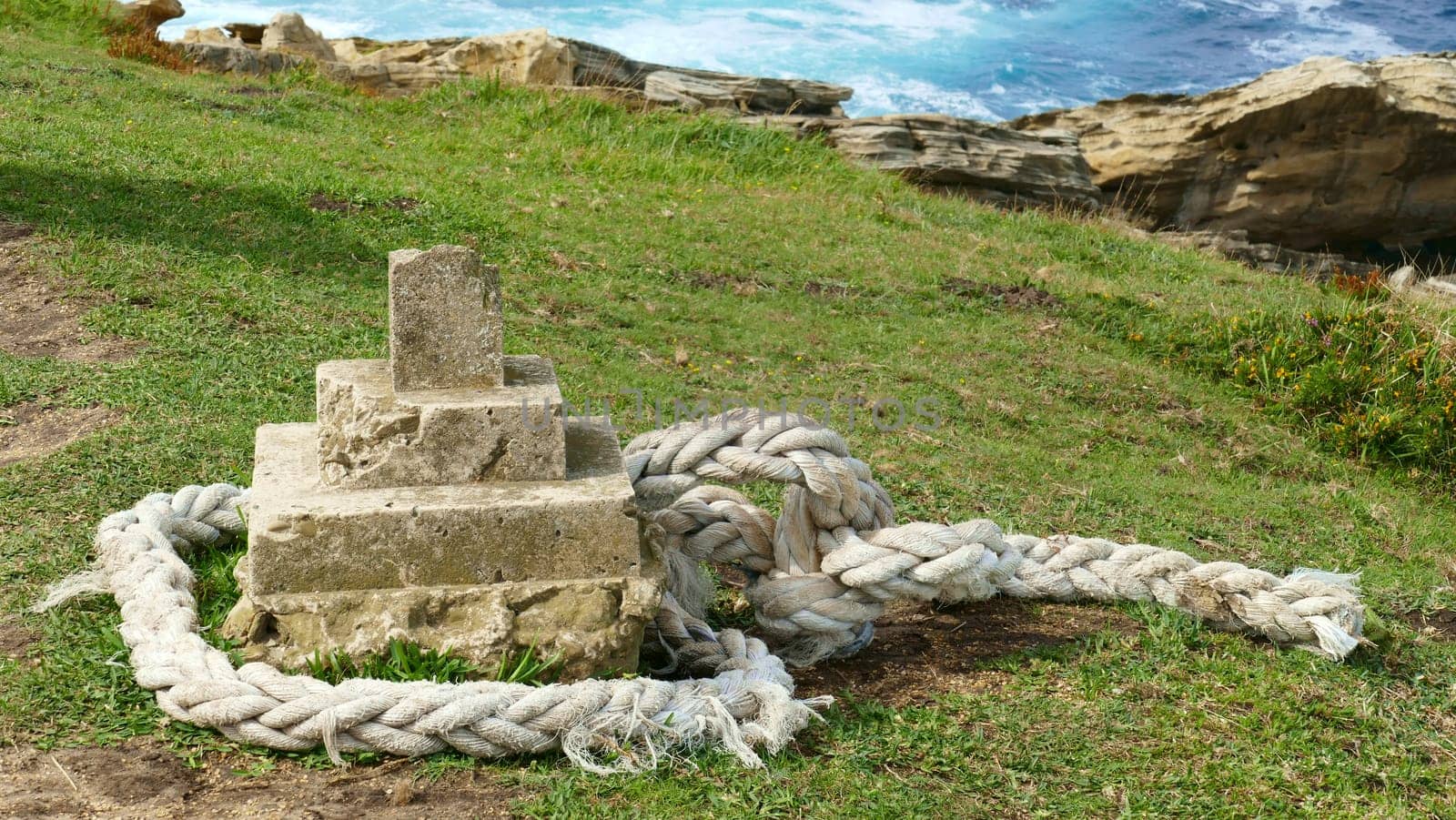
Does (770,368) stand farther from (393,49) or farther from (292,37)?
(393,49)

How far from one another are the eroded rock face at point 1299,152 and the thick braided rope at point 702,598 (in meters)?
11.8

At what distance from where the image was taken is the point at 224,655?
3064mm

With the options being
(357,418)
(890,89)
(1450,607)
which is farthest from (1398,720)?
(890,89)

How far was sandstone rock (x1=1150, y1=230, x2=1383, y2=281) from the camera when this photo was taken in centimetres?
1264

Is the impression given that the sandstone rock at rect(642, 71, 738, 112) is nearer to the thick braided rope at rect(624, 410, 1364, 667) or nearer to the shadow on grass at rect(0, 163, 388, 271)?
the shadow on grass at rect(0, 163, 388, 271)

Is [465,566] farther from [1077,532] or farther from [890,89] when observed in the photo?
[890,89]

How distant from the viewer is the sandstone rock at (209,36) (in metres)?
13.3

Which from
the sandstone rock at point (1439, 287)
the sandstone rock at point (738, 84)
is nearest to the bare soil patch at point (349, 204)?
the sandstone rock at point (738, 84)

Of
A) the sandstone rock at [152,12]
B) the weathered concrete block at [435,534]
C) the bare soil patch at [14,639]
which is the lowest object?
the bare soil patch at [14,639]

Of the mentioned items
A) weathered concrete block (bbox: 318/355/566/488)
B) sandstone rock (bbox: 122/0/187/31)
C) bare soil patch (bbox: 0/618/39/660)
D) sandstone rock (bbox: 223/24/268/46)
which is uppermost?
sandstone rock (bbox: 122/0/187/31)

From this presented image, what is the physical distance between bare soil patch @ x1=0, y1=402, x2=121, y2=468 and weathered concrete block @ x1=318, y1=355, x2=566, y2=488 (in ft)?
6.12

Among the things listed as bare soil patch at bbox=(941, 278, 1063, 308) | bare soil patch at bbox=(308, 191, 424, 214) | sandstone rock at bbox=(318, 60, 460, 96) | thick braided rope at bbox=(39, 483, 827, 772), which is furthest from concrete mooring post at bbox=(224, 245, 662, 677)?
sandstone rock at bbox=(318, 60, 460, 96)

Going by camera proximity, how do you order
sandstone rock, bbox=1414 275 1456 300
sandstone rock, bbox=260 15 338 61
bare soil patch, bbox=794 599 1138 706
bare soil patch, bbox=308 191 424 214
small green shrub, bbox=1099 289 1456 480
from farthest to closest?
1. sandstone rock, bbox=260 15 338 61
2. sandstone rock, bbox=1414 275 1456 300
3. bare soil patch, bbox=308 191 424 214
4. small green shrub, bbox=1099 289 1456 480
5. bare soil patch, bbox=794 599 1138 706

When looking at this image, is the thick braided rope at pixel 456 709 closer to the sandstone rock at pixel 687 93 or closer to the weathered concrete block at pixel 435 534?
the weathered concrete block at pixel 435 534
